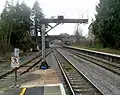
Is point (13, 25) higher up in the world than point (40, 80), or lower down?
higher up

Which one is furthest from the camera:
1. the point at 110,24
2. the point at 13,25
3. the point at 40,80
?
the point at 13,25

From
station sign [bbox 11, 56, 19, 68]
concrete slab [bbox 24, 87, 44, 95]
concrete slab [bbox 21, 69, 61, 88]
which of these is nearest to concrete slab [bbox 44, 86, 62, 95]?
concrete slab [bbox 24, 87, 44, 95]

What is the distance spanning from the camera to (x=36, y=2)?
4931 inches

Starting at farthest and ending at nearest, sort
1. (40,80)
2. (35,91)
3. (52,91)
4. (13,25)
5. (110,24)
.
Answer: (13,25) < (110,24) < (40,80) < (35,91) < (52,91)

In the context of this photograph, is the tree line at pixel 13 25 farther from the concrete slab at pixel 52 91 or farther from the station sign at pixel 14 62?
the concrete slab at pixel 52 91

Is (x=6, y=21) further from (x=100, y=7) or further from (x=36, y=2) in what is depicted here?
(x=36, y=2)

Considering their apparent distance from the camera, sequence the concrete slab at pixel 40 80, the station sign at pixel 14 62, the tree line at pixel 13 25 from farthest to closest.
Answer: the tree line at pixel 13 25 < the concrete slab at pixel 40 80 < the station sign at pixel 14 62

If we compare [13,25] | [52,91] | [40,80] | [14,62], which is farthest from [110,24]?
[52,91]

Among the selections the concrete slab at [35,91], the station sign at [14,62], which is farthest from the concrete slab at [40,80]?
the concrete slab at [35,91]

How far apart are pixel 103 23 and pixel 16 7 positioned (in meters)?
20.2

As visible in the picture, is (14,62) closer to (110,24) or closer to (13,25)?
(110,24)

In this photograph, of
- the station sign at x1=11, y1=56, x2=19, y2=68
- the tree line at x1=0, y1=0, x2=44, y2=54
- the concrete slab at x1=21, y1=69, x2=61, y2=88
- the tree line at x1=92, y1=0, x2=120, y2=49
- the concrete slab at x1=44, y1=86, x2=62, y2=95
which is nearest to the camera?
the concrete slab at x1=44, y1=86, x2=62, y2=95

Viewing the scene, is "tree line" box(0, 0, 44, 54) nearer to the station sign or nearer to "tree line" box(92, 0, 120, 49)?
"tree line" box(92, 0, 120, 49)

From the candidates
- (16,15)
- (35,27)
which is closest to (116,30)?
(16,15)
